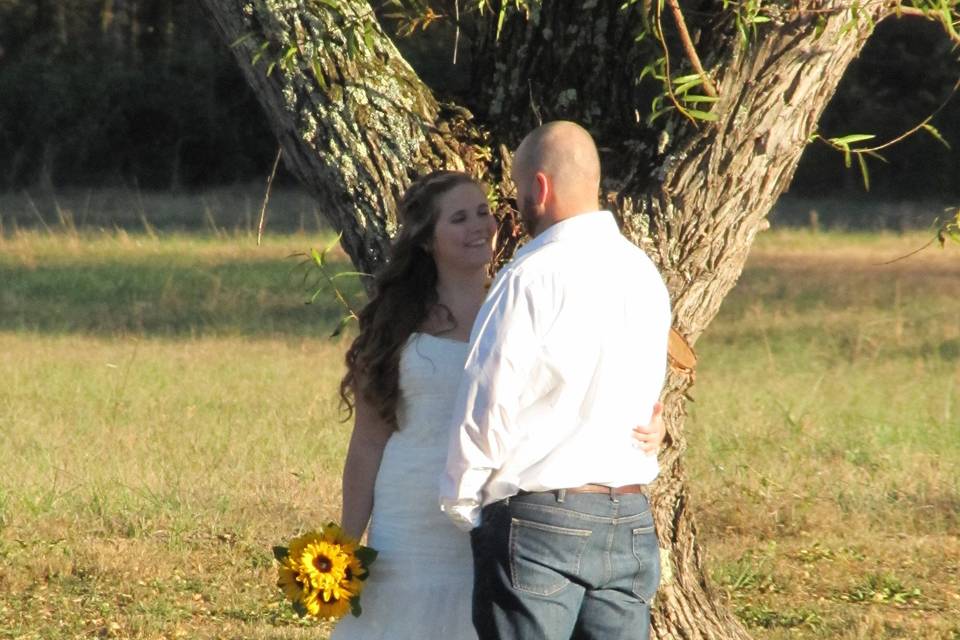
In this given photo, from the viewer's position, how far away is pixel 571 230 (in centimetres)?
328

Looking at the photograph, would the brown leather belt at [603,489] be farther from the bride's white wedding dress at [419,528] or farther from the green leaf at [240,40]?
the green leaf at [240,40]

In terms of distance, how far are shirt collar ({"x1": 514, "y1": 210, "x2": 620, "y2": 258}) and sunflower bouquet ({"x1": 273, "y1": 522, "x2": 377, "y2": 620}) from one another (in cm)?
97

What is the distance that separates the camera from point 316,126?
179 inches

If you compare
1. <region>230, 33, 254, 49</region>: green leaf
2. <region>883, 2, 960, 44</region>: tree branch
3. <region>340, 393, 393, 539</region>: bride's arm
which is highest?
<region>883, 2, 960, 44</region>: tree branch

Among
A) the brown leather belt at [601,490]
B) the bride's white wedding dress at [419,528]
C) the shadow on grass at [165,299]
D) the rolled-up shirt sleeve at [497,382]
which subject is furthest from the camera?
the shadow on grass at [165,299]

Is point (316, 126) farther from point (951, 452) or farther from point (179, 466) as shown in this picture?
point (951, 452)

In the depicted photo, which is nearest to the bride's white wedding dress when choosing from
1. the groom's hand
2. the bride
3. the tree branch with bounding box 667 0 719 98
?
the bride

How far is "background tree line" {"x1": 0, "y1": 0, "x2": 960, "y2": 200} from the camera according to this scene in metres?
31.1

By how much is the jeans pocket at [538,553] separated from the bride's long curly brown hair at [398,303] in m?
0.65

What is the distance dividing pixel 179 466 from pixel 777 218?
66.2ft

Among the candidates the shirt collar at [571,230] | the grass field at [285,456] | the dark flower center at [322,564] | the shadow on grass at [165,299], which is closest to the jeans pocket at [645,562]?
the shirt collar at [571,230]

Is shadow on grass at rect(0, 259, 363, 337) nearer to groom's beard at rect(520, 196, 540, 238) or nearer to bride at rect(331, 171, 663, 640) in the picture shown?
bride at rect(331, 171, 663, 640)

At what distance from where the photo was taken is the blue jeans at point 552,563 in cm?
323

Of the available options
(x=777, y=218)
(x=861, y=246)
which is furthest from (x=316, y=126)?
(x=777, y=218)
